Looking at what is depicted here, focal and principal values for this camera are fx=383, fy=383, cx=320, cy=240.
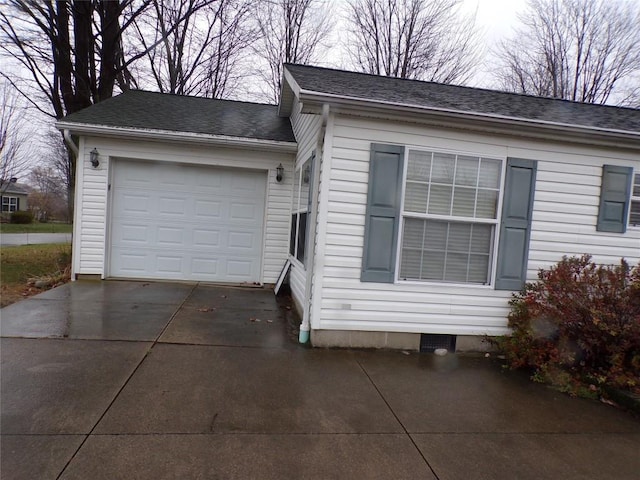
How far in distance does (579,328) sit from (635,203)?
212 centimetres

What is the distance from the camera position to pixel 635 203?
496 centimetres

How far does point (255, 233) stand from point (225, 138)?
190 centimetres

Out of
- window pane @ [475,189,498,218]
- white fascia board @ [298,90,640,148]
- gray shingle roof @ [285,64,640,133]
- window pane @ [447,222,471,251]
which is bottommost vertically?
window pane @ [447,222,471,251]

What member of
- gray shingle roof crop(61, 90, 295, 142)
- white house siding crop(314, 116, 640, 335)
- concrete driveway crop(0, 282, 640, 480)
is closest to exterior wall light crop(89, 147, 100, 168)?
gray shingle roof crop(61, 90, 295, 142)

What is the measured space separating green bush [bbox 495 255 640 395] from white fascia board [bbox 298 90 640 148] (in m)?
1.49

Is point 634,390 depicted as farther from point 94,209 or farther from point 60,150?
point 60,150

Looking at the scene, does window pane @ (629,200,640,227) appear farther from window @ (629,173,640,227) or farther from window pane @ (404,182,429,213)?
window pane @ (404,182,429,213)

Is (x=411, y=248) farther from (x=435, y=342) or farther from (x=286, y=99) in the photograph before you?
(x=286, y=99)

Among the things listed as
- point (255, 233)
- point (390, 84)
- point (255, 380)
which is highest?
point (390, 84)

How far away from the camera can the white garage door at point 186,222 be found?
24.2 ft

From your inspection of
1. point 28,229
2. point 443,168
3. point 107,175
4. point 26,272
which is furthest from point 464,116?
point 28,229

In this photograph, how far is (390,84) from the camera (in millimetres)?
6004

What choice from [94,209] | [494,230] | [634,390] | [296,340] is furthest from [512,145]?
[94,209]

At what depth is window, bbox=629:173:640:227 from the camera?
4922 millimetres
